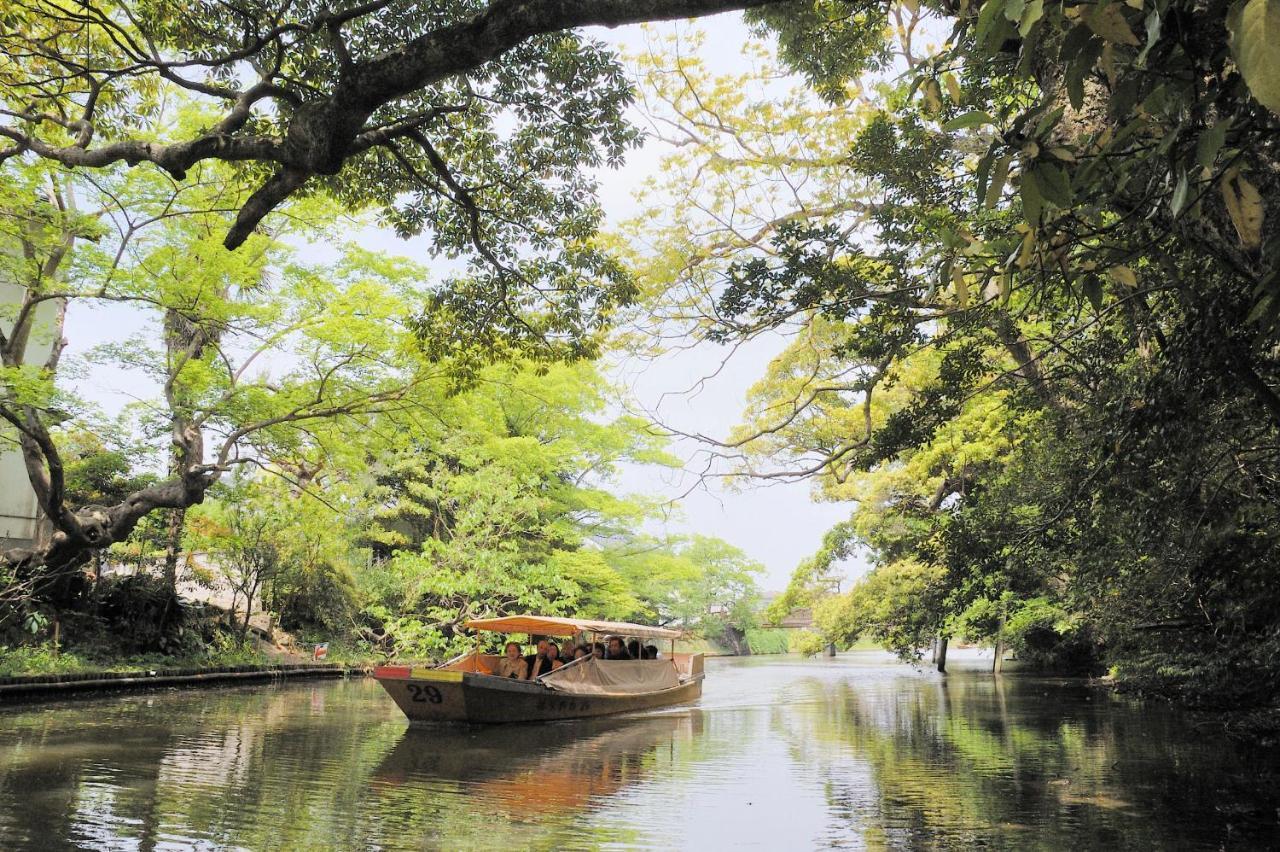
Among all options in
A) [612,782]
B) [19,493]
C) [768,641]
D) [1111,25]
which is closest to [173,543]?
[19,493]

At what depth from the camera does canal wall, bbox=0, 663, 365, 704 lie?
44.7 feet

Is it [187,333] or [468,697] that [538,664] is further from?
[187,333]

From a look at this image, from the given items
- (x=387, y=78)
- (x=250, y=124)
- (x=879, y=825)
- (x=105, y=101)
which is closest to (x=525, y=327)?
(x=250, y=124)

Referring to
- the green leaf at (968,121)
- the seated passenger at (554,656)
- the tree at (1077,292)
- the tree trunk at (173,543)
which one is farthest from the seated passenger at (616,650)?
the green leaf at (968,121)

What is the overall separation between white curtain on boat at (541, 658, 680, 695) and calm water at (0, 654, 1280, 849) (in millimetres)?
890

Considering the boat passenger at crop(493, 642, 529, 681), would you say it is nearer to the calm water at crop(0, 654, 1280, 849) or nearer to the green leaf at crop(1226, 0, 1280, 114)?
the calm water at crop(0, 654, 1280, 849)

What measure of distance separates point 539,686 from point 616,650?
3.89m

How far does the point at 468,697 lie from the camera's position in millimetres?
13492

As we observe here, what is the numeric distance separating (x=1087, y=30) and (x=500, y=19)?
3.71 metres

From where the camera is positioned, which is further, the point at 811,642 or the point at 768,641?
the point at 768,641

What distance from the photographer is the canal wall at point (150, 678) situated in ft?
44.7

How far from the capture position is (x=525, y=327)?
11.0 m

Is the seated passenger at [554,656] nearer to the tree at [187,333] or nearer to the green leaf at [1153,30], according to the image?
the tree at [187,333]

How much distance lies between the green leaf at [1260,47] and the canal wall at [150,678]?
16.4 m
